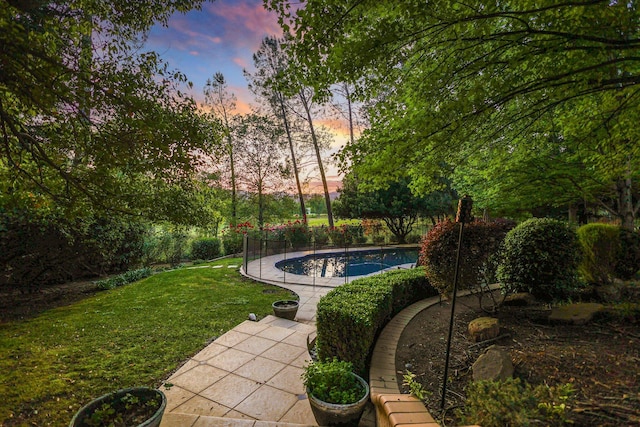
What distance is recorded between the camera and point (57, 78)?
2775mm

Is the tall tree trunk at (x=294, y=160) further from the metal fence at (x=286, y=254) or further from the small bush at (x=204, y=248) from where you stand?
the small bush at (x=204, y=248)

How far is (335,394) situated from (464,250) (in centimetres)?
291

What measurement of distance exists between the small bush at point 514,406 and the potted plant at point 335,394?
32.6 inches

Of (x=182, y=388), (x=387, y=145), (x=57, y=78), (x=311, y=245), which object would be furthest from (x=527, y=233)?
(x=311, y=245)

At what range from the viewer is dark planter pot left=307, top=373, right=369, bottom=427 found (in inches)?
97.0

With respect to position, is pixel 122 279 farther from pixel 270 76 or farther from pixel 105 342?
pixel 270 76

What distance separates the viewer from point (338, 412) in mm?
2467

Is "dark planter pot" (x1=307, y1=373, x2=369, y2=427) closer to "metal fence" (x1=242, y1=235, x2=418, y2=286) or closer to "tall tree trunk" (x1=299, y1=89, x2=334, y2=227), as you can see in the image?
"metal fence" (x1=242, y1=235, x2=418, y2=286)

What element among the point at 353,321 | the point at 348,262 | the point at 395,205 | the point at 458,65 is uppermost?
the point at 458,65

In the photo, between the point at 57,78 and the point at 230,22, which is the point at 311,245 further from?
the point at 57,78

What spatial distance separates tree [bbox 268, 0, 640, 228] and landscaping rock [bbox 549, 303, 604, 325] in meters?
2.48

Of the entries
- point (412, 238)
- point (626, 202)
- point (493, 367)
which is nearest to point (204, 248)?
point (412, 238)

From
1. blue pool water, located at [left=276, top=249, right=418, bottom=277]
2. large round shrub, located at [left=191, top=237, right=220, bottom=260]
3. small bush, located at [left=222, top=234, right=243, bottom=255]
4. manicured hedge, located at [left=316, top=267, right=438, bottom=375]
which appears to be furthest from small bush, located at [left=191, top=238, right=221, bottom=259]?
manicured hedge, located at [left=316, top=267, right=438, bottom=375]

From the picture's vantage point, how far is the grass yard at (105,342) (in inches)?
119
